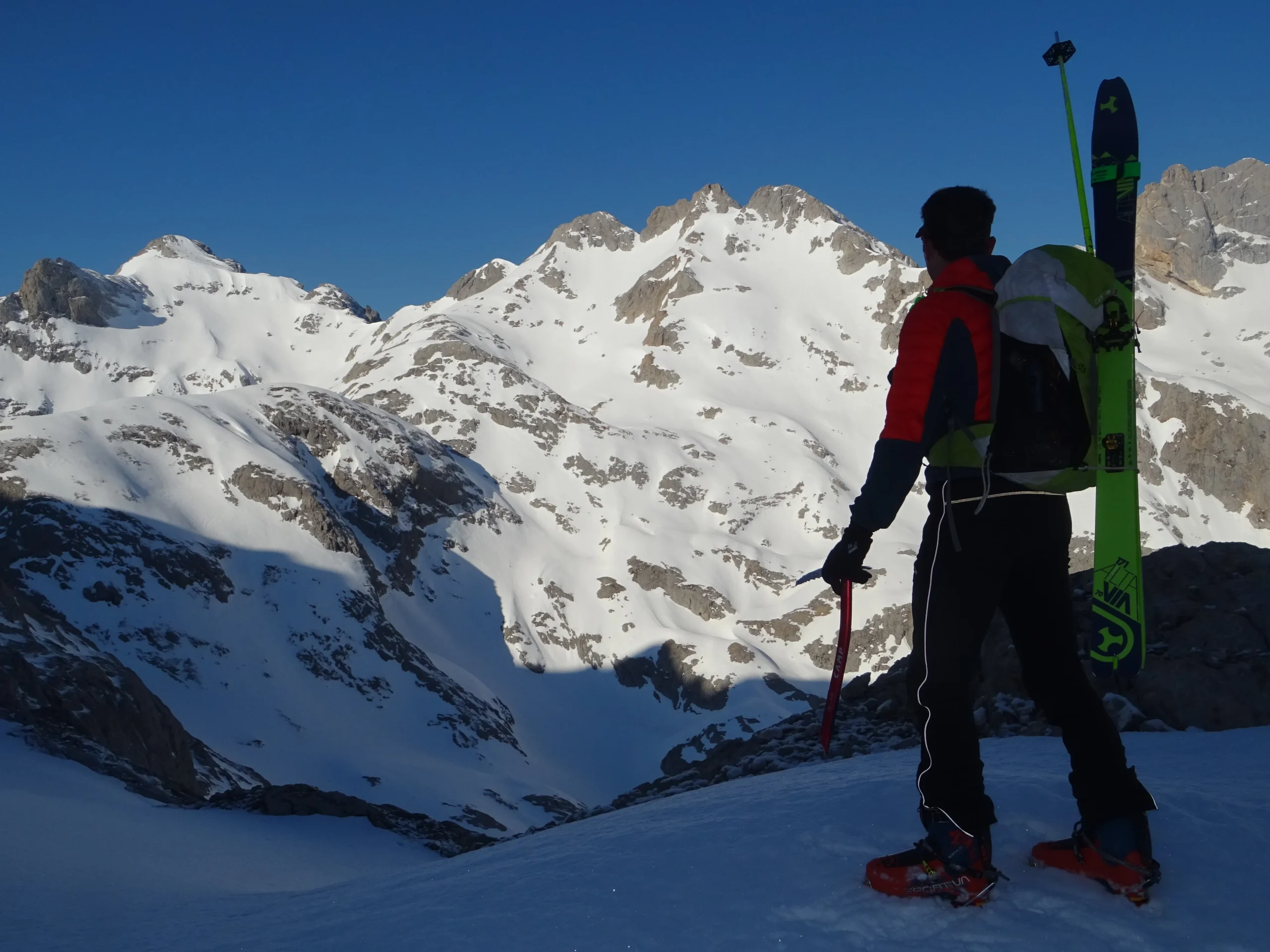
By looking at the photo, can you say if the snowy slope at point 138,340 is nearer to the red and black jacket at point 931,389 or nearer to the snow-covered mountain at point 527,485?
the snow-covered mountain at point 527,485

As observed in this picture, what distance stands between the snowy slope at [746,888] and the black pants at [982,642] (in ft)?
1.22

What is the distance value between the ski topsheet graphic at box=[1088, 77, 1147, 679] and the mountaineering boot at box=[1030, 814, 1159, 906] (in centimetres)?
55

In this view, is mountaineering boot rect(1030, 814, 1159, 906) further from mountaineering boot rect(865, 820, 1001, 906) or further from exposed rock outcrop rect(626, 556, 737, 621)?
exposed rock outcrop rect(626, 556, 737, 621)

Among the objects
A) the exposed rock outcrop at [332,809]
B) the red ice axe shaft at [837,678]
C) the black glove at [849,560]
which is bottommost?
the exposed rock outcrop at [332,809]

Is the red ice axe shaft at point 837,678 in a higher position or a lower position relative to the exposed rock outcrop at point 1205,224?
lower

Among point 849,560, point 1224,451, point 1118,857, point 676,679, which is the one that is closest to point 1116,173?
point 849,560

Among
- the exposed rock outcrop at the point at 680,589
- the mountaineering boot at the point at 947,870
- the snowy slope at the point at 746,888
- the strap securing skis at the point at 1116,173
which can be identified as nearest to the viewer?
the snowy slope at the point at 746,888

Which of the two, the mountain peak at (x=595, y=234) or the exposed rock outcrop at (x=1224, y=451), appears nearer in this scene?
the exposed rock outcrop at (x=1224, y=451)

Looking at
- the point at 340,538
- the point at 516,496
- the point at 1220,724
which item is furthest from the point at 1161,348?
the point at 1220,724

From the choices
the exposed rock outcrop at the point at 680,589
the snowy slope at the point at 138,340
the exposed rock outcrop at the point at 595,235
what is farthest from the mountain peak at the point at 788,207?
the exposed rock outcrop at the point at 680,589

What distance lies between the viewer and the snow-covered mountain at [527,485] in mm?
49688

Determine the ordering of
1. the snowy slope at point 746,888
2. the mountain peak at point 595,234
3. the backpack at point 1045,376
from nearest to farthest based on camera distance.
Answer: the snowy slope at point 746,888 → the backpack at point 1045,376 → the mountain peak at point 595,234

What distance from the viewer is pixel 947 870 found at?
3.38m

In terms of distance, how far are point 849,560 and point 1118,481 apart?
3.43ft
